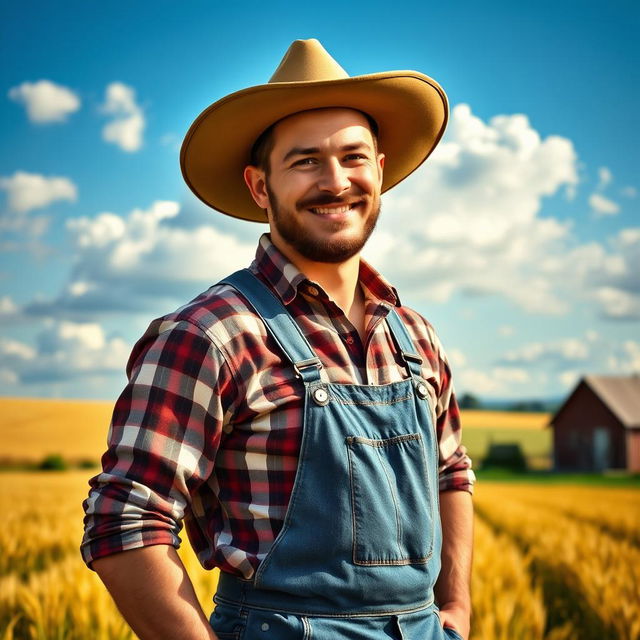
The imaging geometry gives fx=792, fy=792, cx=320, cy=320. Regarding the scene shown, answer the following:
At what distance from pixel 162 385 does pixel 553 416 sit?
149 ft

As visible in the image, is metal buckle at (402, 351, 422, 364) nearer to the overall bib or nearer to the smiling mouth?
the overall bib

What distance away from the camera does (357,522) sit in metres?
2.23

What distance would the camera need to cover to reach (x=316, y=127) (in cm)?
268

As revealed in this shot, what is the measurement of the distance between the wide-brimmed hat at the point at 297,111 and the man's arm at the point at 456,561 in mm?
1391

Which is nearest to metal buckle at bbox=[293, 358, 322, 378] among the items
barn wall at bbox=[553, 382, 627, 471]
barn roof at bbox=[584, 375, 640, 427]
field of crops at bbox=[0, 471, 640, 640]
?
field of crops at bbox=[0, 471, 640, 640]

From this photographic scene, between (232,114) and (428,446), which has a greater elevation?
(232,114)

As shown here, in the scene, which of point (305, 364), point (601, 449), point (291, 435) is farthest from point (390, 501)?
point (601, 449)

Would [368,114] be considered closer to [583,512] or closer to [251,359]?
[251,359]

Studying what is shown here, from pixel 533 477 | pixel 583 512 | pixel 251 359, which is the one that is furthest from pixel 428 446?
pixel 533 477

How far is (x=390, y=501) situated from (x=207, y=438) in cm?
56

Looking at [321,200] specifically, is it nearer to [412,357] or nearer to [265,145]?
[265,145]

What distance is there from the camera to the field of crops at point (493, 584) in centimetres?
449

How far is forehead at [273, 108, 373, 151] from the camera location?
266 cm

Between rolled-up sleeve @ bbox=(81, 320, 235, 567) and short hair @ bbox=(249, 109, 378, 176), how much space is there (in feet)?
2.60
